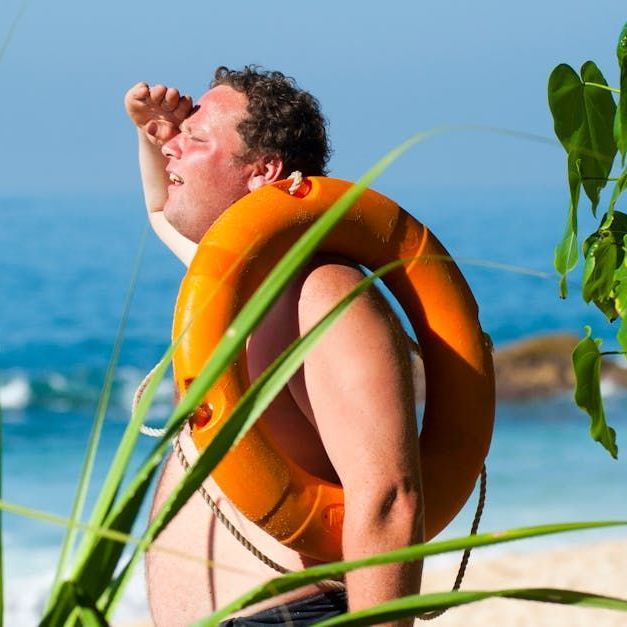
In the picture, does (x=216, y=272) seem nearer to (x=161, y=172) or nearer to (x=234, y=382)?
(x=234, y=382)

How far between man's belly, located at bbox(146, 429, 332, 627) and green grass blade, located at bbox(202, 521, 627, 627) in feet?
2.87

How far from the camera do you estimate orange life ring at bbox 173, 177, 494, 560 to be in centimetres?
193

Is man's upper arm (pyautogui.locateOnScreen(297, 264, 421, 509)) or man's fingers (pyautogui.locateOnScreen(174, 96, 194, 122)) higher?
man's fingers (pyautogui.locateOnScreen(174, 96, 194, 122))

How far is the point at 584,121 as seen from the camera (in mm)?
1811

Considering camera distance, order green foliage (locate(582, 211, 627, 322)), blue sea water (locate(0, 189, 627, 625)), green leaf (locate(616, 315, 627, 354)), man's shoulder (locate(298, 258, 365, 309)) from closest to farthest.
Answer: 1. green leaf (locate(616, 315, 627, 354))
2. green foliage (locate(582, 211, 627, 322))
3. man's shoulder (locate(298, 258, 365, 309))
4. blue sea water (locate(0, 189, 627, 625))

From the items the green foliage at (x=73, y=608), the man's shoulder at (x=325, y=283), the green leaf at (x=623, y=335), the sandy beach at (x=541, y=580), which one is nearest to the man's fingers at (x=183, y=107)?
the man's shoulder at (x=325, y=283)

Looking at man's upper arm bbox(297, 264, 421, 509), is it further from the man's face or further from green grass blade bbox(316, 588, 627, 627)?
green grass blade bbox(316, 588, 627, 627)

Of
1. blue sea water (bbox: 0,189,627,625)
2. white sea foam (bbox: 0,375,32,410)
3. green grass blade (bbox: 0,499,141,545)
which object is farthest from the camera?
white sea foam (bbox: 0,375,32,410)

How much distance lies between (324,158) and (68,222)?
43.6 meters

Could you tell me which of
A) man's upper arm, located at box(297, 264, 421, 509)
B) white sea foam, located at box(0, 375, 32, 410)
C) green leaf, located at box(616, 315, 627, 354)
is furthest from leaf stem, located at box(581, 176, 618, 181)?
white sea foam, located at box(0, 375, 32, 410)

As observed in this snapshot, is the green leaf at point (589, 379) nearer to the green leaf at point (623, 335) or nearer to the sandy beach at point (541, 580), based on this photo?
the green leaf at point (623, 335)

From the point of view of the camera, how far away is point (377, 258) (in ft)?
6.95

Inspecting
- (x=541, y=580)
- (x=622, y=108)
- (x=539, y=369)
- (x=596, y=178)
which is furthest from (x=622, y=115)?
(x=539, y=369)

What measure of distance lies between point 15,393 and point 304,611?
14.8 metres
